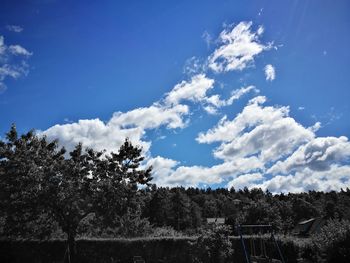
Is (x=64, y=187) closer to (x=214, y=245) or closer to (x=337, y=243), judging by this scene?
(x=214, y=245)

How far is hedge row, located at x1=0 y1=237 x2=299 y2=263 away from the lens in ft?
84.1

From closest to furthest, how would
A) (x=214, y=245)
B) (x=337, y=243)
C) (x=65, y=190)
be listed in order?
(x=337, y=243), (x=214, y=245), (x=65, y=190)

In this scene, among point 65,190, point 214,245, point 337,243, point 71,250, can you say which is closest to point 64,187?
point 65,190

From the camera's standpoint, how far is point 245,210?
52.0 m

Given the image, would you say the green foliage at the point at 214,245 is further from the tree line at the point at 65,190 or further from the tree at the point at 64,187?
the tree at the point at 64,187

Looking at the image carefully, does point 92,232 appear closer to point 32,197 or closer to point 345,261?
point 32,197

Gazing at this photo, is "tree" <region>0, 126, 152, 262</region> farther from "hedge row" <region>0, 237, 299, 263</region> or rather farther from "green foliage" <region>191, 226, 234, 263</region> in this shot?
"green foliage" <region>191, 226, 234, 263</region>

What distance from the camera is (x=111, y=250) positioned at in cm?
2689

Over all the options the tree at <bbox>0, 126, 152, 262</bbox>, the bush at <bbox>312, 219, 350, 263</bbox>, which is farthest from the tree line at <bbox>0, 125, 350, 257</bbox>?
the bush at <bbox>312, 219, 350, 263</bbox>

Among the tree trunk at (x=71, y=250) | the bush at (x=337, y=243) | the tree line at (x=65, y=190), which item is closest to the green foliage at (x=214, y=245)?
the tree line at (x=65, y=190)

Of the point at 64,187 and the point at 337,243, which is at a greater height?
the point at 64,187

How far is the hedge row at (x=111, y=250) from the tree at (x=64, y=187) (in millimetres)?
1592

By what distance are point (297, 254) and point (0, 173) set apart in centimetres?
2315

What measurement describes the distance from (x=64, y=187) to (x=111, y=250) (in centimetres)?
647
